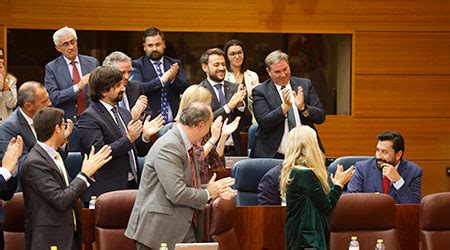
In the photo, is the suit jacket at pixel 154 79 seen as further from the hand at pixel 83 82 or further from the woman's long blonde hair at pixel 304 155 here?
the woman's long blonde hair at pixel 304 155

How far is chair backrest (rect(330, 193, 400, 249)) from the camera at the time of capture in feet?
21.2

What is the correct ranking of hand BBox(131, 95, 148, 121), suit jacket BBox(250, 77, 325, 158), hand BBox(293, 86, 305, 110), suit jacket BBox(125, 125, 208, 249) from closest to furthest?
1. suit jacket BBox(125, 125, 208, 249)
2. hand BBox(131, 95, 148, 121)
3. hand BBox(293, 86, 305, 110)
4. suit jacket BBox(250, 77, 325, 158)

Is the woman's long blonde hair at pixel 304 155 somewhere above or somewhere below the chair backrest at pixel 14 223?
above

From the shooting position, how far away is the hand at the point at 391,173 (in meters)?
7.31

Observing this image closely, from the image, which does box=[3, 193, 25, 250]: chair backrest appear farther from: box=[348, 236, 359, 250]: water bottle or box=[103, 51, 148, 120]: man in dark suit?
box=[348, 236, 359, 250]: water bottle

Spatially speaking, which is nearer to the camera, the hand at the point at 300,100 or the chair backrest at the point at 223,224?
the chair backrest at the point at 223,224

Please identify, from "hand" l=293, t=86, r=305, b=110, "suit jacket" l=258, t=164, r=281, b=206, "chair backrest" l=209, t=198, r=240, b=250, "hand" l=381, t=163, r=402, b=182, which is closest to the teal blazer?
"chair backrest" l=209, t=198, r=240, b=250

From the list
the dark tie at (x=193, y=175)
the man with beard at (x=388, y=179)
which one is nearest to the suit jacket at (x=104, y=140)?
the dark tie at (x=193, y=175)

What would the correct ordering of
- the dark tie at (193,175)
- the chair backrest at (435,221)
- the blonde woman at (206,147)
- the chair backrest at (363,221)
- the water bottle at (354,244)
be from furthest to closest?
1. the chair backrest at (435,221)
2. the chair backrest at (363,221)
3. the blonde woman at (206,147)
4. the water bottle at (354,244)
5. the dark tie at (193,175)

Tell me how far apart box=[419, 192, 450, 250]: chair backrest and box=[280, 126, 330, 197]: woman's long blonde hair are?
35.2 inches

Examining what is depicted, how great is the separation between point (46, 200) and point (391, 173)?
2.82 meters

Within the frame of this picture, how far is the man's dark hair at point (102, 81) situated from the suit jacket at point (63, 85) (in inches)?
52.1

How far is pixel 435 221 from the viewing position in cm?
659

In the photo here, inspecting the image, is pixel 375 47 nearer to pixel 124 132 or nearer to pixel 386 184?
pixel 386 184
